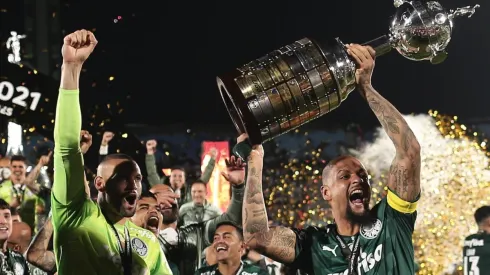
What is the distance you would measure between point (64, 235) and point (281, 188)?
16043 mm

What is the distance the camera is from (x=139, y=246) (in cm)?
420

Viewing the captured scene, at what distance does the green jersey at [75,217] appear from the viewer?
135 inches

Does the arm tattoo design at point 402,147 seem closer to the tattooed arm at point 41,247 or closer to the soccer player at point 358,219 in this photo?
the soccer player at point 358,219

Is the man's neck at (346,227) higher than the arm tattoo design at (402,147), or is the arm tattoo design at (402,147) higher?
the arm tattoo design at (402,147)

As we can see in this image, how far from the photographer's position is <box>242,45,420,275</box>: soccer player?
4020 mm

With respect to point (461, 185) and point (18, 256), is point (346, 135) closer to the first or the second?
point (461, 185)

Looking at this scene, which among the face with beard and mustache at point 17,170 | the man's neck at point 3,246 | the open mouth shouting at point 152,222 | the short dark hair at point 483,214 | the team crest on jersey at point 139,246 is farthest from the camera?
the face with beard and mustache at point 17,170

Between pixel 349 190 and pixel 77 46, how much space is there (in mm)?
1585

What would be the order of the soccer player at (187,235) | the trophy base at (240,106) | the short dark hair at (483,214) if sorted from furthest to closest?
the short dark hair at (483,214) < the soccer player at (187,235) < the trophy base at (240,106)

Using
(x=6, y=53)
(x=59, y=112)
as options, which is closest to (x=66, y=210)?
(x=59, y=112)

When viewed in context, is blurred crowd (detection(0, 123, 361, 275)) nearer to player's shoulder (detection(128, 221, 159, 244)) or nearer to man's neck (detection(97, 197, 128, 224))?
player's shoulder (detection(128, 221, 159, 244))

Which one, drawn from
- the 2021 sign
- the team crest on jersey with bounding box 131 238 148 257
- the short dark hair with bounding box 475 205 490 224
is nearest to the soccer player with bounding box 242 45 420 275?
the team crest on jersey with bounding box 131 238 148 257

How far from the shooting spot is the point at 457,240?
46.6 feet

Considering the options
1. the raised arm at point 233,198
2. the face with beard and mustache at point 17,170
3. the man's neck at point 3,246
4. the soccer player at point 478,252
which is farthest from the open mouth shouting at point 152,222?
the face with beard and mustache at point 17,170
